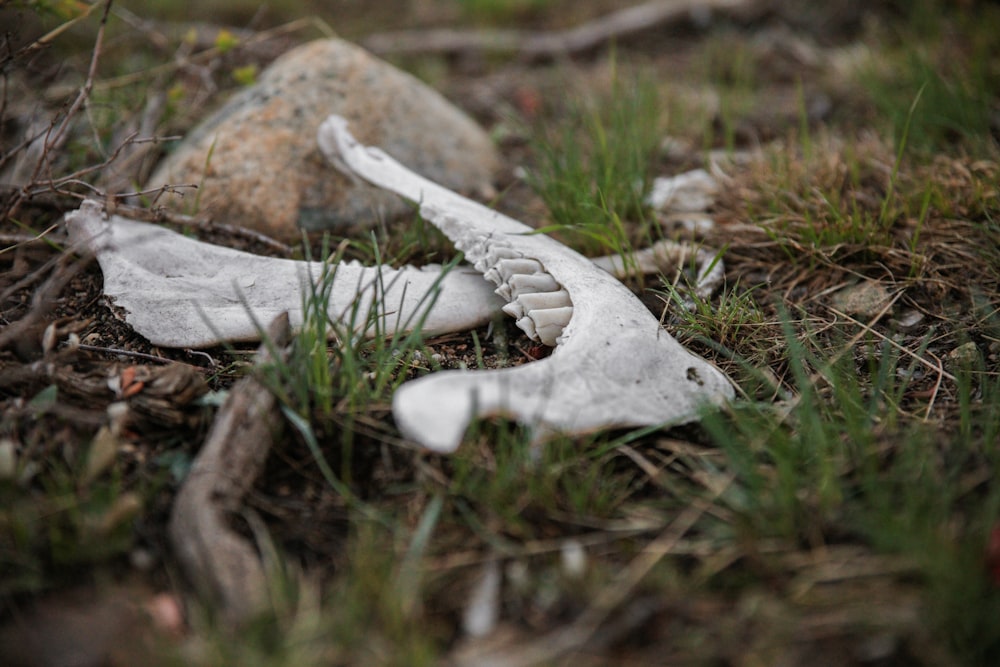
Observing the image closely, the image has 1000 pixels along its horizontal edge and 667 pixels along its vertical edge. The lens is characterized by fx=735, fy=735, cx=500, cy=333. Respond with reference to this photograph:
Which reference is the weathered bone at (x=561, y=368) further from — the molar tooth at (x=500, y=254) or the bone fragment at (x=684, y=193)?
the bone fragment at (x=684, y=193)

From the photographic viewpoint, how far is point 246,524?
5.36 ft

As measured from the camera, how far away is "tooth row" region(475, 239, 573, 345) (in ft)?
6.79

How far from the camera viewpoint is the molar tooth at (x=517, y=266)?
220cm

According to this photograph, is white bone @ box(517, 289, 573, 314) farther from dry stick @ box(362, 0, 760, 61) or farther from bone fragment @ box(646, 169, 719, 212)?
dry stick @ box(362, 0, 760, 61)

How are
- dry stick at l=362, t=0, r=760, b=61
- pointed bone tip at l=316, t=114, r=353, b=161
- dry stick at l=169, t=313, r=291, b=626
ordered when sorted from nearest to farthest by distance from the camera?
dry stick at l=169, t=313, r=291, b=626
pointed bone tip at l=316, t=114, r=353, b=161
dry stick at l=362, t=0, r=760, b=61

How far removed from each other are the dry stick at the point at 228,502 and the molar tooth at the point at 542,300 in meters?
0.72

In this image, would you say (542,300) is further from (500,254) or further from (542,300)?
(500,254)

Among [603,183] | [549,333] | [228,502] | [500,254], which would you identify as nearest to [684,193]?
[603,183]

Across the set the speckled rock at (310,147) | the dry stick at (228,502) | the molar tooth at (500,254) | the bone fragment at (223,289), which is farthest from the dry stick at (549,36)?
the dry stick at (228,502)

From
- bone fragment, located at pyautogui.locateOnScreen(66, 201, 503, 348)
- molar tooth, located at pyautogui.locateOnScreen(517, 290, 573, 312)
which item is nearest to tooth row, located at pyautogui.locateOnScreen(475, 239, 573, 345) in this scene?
molar tooth, located at pyautogui.locateOnScreen(517, 290, 573, 312)

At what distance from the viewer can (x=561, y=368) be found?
70.1 inches

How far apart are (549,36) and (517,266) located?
2968 millimetres

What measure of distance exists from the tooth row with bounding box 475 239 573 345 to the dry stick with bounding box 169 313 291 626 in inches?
27.6

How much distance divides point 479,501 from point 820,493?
72 cm
